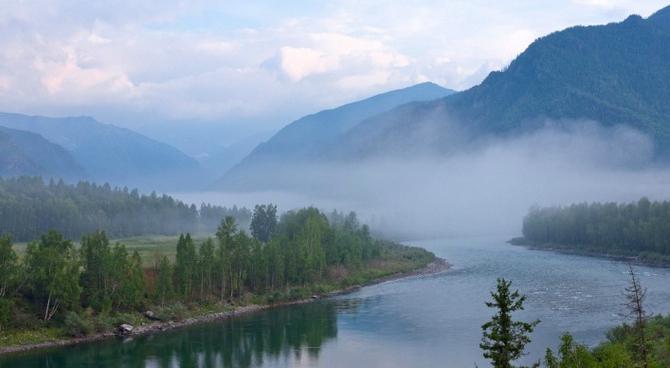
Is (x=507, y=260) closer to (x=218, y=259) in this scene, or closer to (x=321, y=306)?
(x=321, y=306)

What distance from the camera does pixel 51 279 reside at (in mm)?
61094

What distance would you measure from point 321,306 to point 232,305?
10170 millimetres

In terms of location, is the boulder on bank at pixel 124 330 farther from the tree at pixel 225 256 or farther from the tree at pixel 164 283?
the tree at pixel 225 256

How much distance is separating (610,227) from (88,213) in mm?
104247

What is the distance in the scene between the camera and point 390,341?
189 feet

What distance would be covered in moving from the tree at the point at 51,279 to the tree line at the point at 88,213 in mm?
65152

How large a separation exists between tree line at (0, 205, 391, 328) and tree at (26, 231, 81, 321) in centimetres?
9

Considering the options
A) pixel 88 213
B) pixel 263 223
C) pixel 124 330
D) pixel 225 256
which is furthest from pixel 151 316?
pixel 88 213

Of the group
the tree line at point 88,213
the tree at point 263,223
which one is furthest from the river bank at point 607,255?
the tree line at point 88,213

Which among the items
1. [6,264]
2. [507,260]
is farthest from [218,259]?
[507,260]

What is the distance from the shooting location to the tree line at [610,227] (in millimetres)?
116062

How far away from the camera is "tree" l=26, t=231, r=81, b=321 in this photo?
200 ft

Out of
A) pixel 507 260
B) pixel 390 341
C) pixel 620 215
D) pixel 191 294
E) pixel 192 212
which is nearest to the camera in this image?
pixel 390 341

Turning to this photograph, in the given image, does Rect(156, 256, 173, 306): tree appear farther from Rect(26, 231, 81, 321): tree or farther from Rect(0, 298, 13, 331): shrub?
Rect(0, 298, 13, 331): shrub
